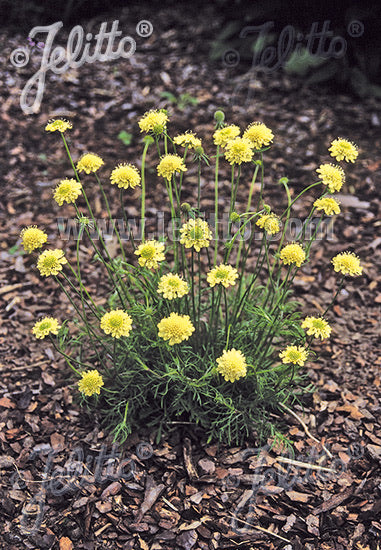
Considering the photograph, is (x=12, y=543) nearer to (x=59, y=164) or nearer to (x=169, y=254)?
(x=169, y=254)

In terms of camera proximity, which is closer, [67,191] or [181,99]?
[67,191]

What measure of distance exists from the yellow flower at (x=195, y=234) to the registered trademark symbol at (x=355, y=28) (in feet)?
11.5

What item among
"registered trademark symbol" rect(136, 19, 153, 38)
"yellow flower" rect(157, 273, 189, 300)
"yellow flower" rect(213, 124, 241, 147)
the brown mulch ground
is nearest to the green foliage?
the brown mulch ground

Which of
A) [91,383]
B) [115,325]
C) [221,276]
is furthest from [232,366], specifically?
[91,383]

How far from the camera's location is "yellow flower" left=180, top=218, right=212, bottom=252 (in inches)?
82.0

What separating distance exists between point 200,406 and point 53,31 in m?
4.32

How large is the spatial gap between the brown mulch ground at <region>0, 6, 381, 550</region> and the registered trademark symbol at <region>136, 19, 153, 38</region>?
142cm

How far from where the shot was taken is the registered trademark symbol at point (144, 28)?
548cm

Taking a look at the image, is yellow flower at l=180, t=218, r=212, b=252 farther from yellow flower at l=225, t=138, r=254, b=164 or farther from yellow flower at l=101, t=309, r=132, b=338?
yellow flower at l=101, t=309, r=132, b=338

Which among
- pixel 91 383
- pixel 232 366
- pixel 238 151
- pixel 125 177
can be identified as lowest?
pixel 91 383

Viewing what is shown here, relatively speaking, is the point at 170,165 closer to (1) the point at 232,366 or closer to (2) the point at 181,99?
(1) the point at 232,366

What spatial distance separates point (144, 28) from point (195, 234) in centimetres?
417

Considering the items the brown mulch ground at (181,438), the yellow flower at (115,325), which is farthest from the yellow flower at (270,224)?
the brown mulch ground at (181,438)

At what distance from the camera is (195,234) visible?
2.08 m
